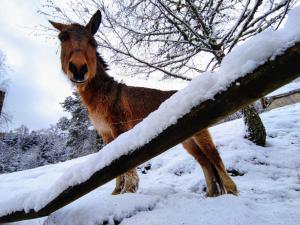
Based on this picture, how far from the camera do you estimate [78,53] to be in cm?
346

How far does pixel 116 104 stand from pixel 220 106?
2.82 metres

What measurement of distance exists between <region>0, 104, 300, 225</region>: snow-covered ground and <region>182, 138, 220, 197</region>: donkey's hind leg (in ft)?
0.59

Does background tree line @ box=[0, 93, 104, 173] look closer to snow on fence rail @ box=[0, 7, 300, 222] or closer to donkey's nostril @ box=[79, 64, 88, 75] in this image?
donkey's nostril @ box=[79, 64, 88, 75]

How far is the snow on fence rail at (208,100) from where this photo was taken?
1246 millimetres

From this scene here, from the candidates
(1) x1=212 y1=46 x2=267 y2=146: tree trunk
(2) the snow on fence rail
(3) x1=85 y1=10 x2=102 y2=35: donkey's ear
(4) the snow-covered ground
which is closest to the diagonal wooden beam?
(2) the snow on fence rail

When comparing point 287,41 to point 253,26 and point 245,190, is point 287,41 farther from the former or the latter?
point 253,26

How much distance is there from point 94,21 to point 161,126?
334 centimetres

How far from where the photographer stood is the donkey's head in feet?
10.7

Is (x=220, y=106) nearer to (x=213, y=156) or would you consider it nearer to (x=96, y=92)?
(x=213, y=156)

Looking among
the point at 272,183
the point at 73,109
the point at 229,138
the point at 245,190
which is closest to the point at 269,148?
the point at 229,138

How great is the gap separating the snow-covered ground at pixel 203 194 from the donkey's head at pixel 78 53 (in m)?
1.47

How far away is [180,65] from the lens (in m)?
7.21

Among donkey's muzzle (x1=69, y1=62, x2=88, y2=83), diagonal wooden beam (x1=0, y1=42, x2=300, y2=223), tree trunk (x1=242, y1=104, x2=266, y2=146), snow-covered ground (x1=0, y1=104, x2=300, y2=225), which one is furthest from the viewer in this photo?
tree trunk (x1=242, y1=104, x2=266, y2=146)

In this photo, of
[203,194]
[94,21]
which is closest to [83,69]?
[94,21]
